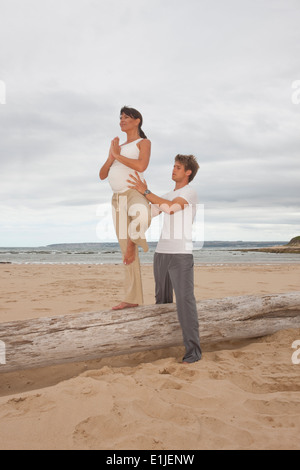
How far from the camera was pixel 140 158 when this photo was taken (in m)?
4.15

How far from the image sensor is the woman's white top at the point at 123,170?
4.24 m

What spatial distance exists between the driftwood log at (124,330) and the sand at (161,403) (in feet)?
0.75

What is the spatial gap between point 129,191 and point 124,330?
1.69 metres

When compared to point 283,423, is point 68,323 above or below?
above

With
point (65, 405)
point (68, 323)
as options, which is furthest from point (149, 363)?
point (65, 405)

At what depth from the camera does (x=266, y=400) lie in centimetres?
323

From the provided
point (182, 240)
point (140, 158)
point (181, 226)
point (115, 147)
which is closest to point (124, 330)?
point (182, 240)

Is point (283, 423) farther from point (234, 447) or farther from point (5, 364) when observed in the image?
A: point (5, 364)

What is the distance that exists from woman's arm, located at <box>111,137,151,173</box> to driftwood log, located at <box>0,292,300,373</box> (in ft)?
5.86

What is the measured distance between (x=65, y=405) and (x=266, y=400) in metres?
1.79

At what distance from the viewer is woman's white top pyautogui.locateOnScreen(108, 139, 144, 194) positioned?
13.9 feet

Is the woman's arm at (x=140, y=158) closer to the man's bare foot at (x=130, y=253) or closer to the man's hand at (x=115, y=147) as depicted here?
the man's hand at (x=115, y=147)
